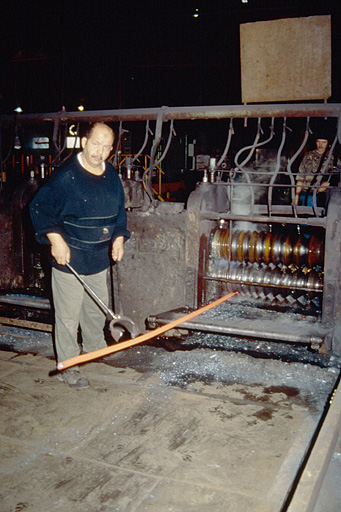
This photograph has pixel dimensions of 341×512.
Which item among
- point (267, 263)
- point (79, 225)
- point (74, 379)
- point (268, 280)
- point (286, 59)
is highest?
point (286, 59)

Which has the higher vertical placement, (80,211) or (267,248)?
(80,211)

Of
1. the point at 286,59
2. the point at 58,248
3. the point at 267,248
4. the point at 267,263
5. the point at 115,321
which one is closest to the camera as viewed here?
the point at 58,248

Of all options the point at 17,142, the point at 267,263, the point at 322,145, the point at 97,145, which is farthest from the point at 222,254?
the point at 322,145

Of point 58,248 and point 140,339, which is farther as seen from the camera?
point 140,339

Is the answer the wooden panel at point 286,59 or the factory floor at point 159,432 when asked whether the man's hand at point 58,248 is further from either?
the wooden panel at point 286,59

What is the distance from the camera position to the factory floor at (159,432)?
247 centimetres

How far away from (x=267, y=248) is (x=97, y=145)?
7.33 feet

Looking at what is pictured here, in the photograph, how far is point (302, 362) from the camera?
4.53 m

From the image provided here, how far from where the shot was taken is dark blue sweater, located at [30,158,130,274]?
374 centimetres

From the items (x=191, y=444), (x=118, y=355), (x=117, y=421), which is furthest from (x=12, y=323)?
(x=191, y=444)

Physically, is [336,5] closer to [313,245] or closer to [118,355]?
[313,245]

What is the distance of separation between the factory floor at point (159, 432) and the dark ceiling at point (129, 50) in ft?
33.9

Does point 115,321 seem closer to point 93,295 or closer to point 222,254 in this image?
point 93,295

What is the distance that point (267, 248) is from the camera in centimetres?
484
